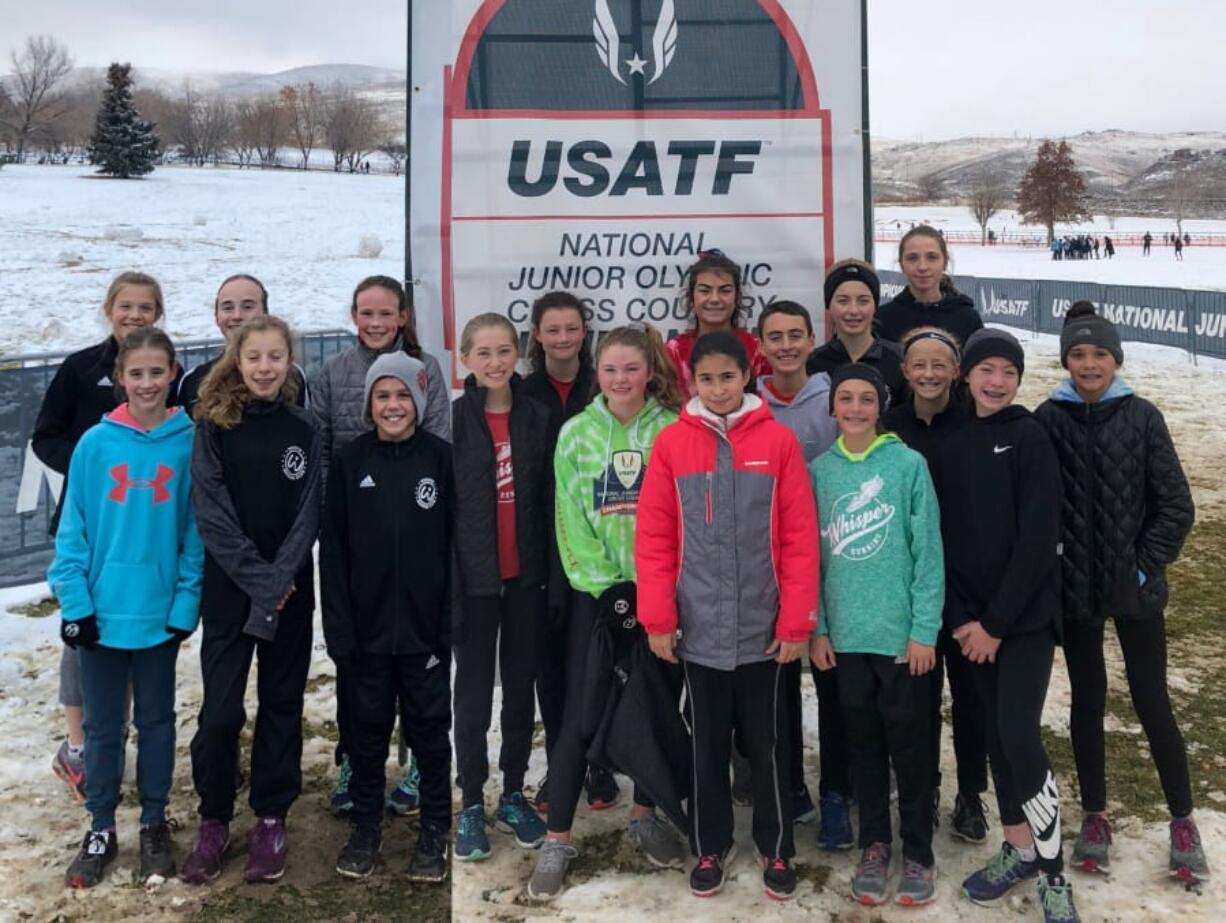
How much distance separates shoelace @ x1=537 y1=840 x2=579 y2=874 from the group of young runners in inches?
0.5

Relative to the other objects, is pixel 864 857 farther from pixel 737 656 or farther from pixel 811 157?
pixel 811 157

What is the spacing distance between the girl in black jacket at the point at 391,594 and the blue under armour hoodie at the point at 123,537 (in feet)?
1.72

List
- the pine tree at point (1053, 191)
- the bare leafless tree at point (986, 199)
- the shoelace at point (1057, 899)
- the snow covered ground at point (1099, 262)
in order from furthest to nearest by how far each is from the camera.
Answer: the pine tree at point (1053, 191)
the bare leafless tree at point (986, 199)
the snow covered ground at point (1099, 262)
the shoelace at point (1057, 899)

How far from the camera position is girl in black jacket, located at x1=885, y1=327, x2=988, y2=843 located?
3.30m

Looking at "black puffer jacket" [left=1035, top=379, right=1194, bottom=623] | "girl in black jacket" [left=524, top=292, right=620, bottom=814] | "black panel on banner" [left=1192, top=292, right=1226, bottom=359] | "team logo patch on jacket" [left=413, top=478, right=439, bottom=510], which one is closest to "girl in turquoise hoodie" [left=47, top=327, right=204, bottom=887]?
"team logo patch on jacket" [left=413, top=478, right=439, bottom=510]

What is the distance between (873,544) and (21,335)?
16.4 m

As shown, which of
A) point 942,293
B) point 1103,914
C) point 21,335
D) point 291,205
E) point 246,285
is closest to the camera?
point 1103,914

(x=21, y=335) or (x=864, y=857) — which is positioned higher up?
(x=21, y=335)

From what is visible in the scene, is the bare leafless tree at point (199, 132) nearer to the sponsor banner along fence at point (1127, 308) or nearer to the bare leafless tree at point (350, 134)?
the bare leafless tree at point (350, 134)

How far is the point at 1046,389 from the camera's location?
14.1m

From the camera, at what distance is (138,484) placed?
338cm

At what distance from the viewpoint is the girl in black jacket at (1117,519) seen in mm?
3215

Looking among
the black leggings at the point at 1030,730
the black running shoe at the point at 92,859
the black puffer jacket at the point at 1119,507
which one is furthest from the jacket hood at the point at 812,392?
the black running shoe at the point at 92,859

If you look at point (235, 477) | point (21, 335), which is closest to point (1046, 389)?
point (235, 477)
